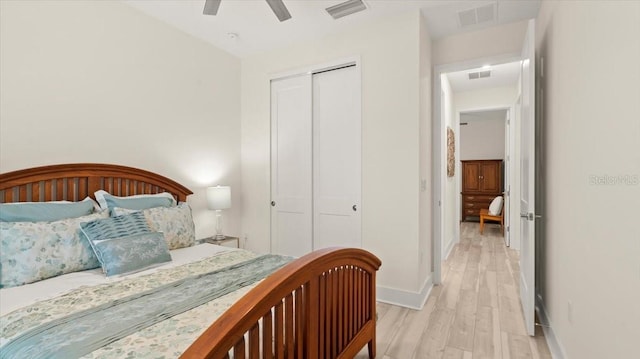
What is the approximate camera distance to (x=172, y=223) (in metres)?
2.54

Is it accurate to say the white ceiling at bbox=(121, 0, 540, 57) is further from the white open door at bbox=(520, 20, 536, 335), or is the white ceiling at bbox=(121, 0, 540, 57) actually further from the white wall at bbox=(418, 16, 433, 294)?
the white open door at bbox=(520, 20, 536, 335)

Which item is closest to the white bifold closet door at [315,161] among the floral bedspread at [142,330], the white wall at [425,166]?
the white wall at [425,166]

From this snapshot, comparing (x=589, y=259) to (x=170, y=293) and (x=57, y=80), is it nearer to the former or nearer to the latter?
(x=170, y=293)

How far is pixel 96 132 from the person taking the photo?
8.63ft

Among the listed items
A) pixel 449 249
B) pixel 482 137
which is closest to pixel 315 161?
pixel 449 249

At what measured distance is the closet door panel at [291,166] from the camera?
11.8 feet

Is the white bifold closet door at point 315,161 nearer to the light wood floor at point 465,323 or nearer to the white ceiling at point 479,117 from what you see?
the light wood floor at point 465,323

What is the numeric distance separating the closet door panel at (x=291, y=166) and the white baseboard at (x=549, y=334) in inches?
86.9

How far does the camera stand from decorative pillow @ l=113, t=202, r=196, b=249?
2408 millimetres

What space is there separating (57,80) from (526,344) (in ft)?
13.2

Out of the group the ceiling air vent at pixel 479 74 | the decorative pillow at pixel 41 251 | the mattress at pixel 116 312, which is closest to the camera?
A: the mattress at pixel 116 312

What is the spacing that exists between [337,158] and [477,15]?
1.90 meters

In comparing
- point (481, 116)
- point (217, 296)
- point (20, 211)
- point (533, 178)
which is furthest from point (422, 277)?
point (481, 116)

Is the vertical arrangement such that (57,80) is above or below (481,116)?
below
